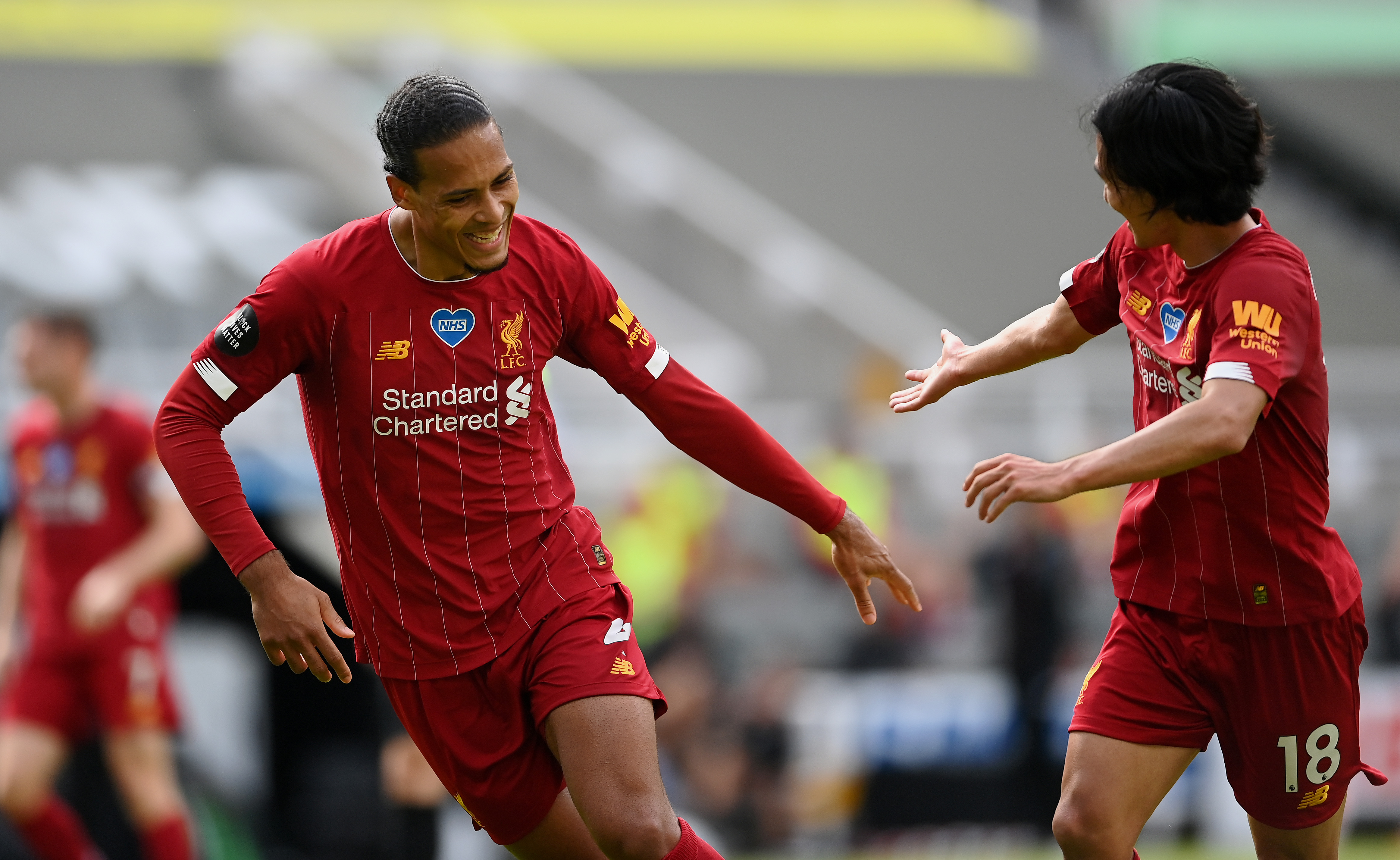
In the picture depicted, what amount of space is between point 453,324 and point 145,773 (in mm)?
4141

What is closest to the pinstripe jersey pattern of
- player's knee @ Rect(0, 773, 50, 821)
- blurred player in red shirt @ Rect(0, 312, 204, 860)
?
blurred player in red shirt @ Rect(0, 312, 204, 860)

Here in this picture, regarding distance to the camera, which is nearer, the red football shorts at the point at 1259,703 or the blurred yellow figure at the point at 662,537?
the red football shorts at the point at 1259,703

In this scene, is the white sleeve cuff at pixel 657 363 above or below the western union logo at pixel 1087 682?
above

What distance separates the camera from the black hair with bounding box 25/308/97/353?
7.19 metres

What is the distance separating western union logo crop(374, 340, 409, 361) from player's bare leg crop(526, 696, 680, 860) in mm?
937

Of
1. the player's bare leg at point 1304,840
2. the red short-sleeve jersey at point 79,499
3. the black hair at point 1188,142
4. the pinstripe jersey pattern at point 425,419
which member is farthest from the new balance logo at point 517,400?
the red short-sleeve jersey at point 79,499

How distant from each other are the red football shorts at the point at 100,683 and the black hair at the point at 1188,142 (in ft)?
17.3

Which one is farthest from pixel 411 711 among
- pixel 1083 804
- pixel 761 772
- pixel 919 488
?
pixel 919 488

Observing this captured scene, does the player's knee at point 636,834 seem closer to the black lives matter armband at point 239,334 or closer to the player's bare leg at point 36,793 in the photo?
the black lives matter armband at point 239,334

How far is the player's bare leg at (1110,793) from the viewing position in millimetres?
3684

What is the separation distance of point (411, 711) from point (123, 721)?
367 cm

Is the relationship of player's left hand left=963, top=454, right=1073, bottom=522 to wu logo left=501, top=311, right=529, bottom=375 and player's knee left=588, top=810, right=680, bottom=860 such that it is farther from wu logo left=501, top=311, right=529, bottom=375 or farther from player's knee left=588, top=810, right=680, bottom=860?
wu logo left=501, top=311, right=529, bottom=375

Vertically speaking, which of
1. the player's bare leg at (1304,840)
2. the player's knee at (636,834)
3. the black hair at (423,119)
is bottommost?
the player's bare leg at (1304,840)

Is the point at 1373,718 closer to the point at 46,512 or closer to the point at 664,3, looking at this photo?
the point at 46,512
